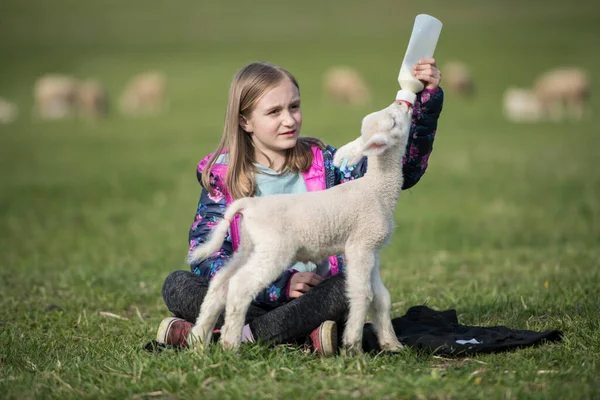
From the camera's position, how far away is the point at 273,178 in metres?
5.05

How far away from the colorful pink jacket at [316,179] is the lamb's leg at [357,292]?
1.96ft

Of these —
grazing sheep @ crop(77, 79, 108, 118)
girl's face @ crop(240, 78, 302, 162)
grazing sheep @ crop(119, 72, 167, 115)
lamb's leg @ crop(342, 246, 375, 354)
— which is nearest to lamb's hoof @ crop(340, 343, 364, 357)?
lamb's leg @ crop(342, 246, 375, 354)

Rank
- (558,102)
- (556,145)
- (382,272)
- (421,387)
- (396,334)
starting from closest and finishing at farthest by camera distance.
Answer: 1. (421,387)
2. (396,334)
3. (382,272)
4. (556,145)
5. (558,102)

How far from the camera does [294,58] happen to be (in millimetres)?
44031

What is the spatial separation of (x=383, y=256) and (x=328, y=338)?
5629mm

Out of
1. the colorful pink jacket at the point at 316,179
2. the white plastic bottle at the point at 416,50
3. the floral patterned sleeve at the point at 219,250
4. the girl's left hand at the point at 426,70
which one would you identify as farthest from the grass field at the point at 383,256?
the girl's left hand at the point at 426,70

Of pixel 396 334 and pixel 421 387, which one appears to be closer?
pixel 421 387

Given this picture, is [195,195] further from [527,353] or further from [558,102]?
[558,102]

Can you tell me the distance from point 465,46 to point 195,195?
108 ft

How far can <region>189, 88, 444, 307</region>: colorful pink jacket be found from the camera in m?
4.74

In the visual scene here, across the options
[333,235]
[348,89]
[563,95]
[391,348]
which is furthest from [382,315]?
[348,89]

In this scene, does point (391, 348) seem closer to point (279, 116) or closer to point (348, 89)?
point (279, 116)

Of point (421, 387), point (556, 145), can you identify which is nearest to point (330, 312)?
point (421, 387)

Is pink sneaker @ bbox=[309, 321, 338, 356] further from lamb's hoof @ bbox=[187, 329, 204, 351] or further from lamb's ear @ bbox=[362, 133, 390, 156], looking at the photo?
lamb's ear @ bbox=[362, 133, 390, 156]
